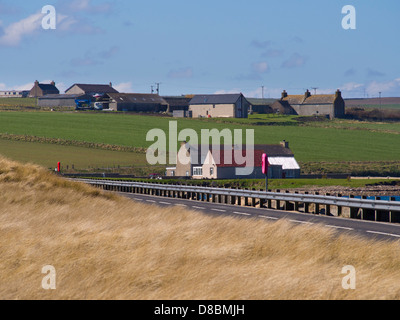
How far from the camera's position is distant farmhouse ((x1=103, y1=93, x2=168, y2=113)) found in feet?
503

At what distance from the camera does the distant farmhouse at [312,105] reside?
162500 mm

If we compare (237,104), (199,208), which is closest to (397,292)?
(199,208)

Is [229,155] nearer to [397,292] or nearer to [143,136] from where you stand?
[143,136]

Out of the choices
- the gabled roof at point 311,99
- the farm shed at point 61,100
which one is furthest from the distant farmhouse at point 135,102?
the gabled roof at point 311,99

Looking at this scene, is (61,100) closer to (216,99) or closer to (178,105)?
(178,105)

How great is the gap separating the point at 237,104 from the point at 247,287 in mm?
136911

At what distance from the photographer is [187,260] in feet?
45.9

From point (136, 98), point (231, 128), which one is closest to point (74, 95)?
point (136, 98)

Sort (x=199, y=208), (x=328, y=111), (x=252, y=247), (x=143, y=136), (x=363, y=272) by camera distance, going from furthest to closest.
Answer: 1. (x=328, y=111)
2. (x=143, y=136)
3. (x=199, y=208)
4. (x=252, y=247)
5. (x=363, y=272)

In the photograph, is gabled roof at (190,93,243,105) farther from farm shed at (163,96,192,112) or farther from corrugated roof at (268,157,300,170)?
corrugated roof at (268,157,300,170)

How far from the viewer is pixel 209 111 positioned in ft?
495

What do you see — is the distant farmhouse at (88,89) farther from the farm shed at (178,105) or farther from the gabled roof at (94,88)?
the farm shed at (178,105)

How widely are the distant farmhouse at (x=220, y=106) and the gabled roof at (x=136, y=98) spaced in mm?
8534

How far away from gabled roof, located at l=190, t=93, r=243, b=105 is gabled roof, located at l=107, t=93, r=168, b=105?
7.94 m
